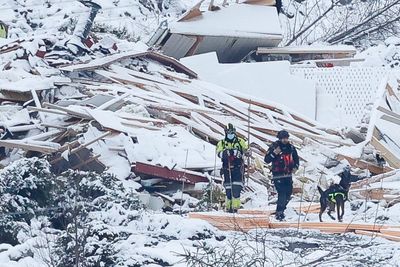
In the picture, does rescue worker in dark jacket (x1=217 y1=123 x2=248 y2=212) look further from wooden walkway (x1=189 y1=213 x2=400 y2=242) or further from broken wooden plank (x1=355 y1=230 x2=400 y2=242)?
broken wooden plank (x1=355 y1=230 x2=400 y2=242)

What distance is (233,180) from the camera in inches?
457

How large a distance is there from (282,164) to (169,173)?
2.52 meters

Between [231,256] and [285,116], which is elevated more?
[231,256]

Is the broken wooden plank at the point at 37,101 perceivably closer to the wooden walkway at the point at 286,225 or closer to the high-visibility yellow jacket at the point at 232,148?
the high-visibility yellow jacket at the point at 232,148

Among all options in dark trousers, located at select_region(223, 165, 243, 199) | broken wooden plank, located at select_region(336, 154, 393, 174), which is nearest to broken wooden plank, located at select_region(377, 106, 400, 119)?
broken wooden plank, located at select_region(336, 154, 393, 174)

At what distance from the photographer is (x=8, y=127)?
13.8 meters

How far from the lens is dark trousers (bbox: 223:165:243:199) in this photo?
38.0ft

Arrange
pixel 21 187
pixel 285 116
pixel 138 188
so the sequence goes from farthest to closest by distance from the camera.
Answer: pixel 285 116 → pixel 138 188 → pixel 21 187

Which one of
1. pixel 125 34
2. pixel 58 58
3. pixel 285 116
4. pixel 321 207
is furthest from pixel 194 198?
pixel 125 34

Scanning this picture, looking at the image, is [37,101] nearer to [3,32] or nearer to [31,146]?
[31,146]

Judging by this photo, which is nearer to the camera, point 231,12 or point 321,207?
point 321,207

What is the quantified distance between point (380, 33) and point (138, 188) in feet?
44.4

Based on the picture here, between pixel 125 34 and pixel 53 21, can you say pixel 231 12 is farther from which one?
pixel 53 21

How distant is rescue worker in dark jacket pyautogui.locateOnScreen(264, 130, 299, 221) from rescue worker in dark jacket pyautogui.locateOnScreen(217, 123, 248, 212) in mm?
621
